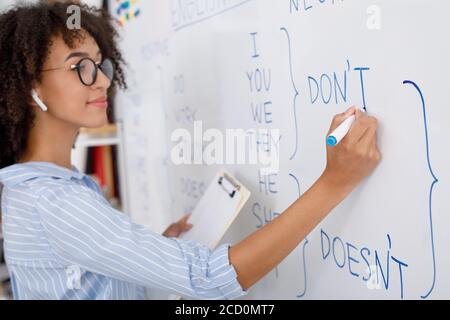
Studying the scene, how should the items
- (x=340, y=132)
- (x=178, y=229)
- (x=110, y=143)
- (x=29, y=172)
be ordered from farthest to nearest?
(x=110, y=143)
(x=178, y=229)
(x=29, y=172)
(x=340, y=132)

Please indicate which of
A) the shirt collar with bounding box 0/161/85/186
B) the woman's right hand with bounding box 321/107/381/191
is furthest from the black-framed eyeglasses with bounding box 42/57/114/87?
the woman's right hand with bounding box 321/107/381/191

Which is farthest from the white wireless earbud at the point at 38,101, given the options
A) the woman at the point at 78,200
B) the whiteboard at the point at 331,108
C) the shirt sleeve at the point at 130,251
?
the whiteboard at the point at 331,108

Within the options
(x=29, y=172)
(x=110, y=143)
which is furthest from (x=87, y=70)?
(x=110, y=143)

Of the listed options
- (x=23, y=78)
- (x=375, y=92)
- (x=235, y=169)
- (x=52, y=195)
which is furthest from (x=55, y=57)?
(x=375, y=92)

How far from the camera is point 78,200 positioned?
0.64 m

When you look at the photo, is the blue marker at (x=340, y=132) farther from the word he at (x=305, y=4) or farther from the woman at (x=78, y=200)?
the word he at (x=305, y=4)

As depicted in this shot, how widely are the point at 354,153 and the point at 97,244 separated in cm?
35

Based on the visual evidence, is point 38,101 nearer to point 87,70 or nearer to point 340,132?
point 87,70

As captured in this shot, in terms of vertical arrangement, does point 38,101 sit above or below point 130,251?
above

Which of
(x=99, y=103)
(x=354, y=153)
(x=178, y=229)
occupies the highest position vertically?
(x=99, y=103)

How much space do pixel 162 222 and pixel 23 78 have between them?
1.82 feet

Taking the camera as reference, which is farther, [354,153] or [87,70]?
[87,70]

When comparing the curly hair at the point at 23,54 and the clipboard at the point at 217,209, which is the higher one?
the curly hair at the point at 23,54

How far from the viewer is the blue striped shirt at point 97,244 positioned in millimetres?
620
